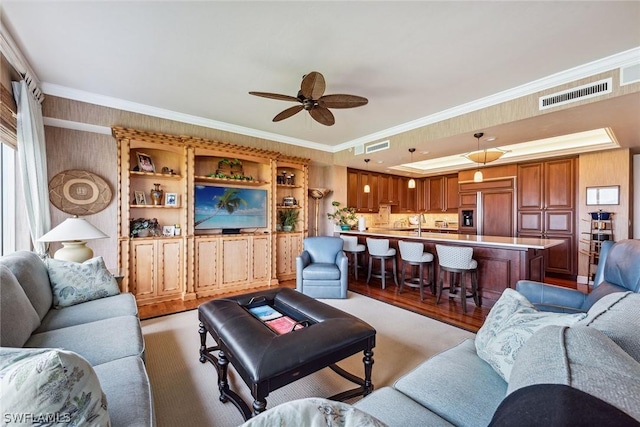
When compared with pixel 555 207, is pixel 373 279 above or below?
below

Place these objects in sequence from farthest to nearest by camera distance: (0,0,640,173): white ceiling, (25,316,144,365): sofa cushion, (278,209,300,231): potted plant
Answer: (278,209,300,231): potted plant < (0,0,640,173): white ceiling < (25,316,144,365): sofa cushion

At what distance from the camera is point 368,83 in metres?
2.95

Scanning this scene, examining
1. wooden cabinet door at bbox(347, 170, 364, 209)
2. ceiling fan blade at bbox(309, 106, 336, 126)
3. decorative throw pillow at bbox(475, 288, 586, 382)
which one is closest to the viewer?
decorative throw pillow at bbox(475, 288, 586, 382)

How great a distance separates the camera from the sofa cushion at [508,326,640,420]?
55cm

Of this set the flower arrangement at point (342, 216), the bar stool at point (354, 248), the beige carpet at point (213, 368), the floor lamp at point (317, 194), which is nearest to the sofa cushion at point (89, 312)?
the beige carpet at point (213, 368)

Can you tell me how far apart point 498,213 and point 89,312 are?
7049 millimetres


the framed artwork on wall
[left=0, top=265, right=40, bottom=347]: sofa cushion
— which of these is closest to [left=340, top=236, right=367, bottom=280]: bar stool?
[left=0, top=265, right=40, bottom=347]: sofa cushion

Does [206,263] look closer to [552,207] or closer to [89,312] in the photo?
[89,312]

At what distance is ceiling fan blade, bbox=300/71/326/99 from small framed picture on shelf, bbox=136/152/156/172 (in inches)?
106

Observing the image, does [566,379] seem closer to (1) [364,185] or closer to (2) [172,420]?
(2) [172,420]

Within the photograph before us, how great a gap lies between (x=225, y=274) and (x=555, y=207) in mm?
6384

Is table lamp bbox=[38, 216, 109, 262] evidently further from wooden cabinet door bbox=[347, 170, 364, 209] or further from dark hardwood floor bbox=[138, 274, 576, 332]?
wooden cabinet door bbox=[347, 170, 364, 209]

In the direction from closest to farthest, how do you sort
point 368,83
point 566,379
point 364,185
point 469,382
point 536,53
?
point 566,379 < point 469,382 < point 536,53 < point 368,83 < point 364,185

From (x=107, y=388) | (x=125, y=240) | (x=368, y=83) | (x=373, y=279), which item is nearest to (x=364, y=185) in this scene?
(x=373, y=279)
